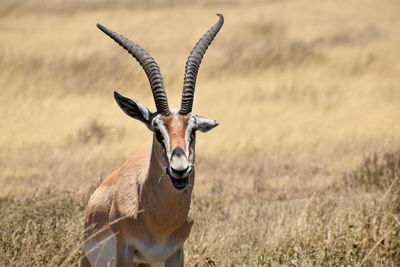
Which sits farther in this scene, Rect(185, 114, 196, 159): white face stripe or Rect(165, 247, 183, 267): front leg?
Rect(165, 247, 183, 267): front leg

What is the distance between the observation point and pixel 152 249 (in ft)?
20.6

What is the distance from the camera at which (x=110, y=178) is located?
24.7 ft

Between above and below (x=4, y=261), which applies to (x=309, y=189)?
below

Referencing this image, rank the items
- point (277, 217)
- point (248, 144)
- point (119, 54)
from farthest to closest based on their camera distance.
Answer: point (119, 54)
point (248, 144)
point (277, 217)

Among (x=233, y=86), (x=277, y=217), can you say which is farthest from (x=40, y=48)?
(x=277, y=217)

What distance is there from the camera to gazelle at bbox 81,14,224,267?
6000 mm

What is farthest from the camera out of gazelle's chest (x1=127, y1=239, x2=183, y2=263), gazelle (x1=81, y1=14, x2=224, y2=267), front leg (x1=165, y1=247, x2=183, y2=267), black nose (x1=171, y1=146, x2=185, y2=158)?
front leg (x1=165, y1=247, x2=183, y2=267)

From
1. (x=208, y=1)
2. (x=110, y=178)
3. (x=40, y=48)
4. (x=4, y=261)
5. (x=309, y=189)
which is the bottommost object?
(x=309, y=189)

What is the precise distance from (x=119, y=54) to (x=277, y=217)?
20.6 meters

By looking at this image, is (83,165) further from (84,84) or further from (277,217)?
(84,84)

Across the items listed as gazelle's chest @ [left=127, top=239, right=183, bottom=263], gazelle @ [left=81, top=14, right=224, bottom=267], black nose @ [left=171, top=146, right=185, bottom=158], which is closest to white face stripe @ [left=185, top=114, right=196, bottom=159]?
gazelle @ [left=81, top=14, right=224, bottom=267]

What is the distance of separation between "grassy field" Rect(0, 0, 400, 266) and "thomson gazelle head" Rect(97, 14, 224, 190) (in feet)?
5.73

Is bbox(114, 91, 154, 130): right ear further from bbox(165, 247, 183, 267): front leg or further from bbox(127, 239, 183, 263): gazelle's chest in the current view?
bbox(165, 247, 183, 267): front leg

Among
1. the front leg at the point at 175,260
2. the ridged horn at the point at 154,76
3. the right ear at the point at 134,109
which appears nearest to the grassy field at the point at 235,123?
the front leg at the point at 175,260
